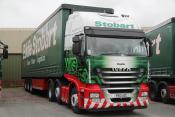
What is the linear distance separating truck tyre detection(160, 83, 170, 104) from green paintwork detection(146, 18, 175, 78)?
23.2 inches

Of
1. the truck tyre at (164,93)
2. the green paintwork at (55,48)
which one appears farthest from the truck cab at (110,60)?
the truck tyre at (164,93)

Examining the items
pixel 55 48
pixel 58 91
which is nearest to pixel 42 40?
pixel 55 48

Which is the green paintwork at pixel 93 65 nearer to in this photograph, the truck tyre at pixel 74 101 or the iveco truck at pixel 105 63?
the iveco truck at pixel 105 63

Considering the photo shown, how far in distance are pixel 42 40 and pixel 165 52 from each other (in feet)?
18.9

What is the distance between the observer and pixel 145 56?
37.8 feet

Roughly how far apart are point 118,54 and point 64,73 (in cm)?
281

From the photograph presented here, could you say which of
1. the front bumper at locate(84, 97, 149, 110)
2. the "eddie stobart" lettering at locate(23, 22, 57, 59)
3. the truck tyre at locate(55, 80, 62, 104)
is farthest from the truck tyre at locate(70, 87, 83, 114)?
the "eddie stobart" lettering at locate(23, 22, 57, 59)

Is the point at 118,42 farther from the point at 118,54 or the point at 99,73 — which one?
the point at 99,73

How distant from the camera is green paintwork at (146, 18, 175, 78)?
50.4 feet

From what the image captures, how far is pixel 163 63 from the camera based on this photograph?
53.4 feet

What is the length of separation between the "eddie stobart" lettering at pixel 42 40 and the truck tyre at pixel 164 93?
17.4 ft

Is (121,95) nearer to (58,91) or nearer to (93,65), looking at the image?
(93,65)

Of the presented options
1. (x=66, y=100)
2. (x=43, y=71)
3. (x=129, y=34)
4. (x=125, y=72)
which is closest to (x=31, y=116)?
(x=66, y=100)

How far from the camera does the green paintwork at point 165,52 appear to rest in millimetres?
15367
